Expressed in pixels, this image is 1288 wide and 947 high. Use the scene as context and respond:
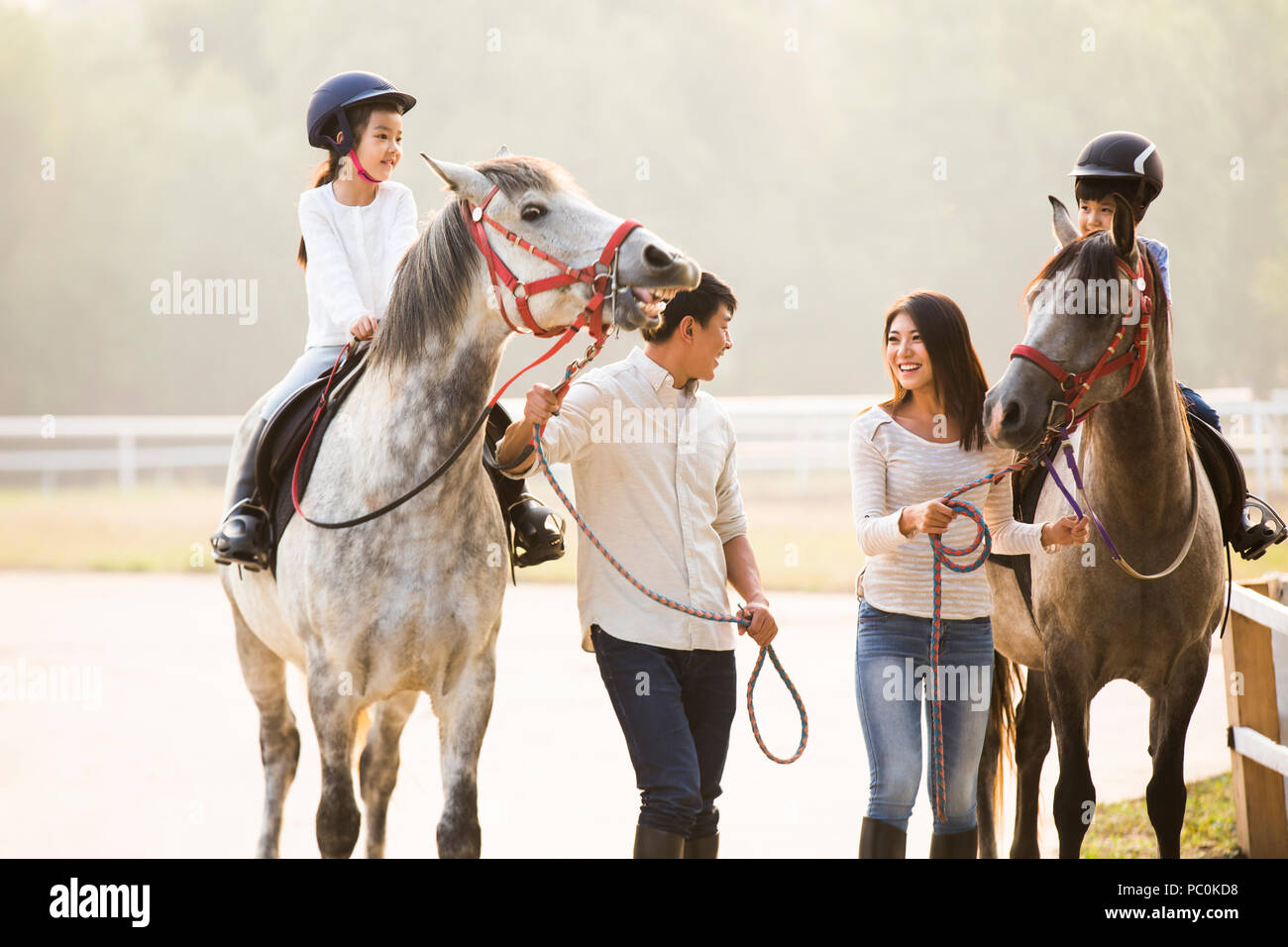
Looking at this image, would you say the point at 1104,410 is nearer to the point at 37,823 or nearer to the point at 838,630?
the point at 37,823

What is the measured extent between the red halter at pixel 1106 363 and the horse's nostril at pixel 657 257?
0.92 meters

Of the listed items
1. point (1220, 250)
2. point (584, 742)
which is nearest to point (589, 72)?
point (1220, 250)

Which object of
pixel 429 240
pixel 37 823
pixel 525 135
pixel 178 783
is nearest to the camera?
pixel 429 240

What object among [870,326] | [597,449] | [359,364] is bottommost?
[597,449]

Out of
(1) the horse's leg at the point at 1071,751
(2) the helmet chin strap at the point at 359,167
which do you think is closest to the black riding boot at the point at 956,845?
(1) the horse's leg at the point at 1071,751

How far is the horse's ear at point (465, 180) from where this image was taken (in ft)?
9.03

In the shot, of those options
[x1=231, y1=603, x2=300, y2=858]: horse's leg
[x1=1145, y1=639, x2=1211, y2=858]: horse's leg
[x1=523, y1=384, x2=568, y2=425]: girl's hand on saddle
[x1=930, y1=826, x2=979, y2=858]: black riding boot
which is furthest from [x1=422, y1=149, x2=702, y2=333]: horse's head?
[x1=1145, y1=639, x2=1211, y2=858]: horse's leg

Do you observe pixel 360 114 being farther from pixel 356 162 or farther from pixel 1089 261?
pixel 1089 261

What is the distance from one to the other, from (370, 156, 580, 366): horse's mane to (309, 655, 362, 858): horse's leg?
83 centimetres

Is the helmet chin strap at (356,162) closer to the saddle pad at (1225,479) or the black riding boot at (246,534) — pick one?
the black riding boot at (246,534)

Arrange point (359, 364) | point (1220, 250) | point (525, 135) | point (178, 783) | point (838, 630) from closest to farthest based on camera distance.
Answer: point (359, 364) → point (178, 783) → point (838, 630) → point (1220, 250) → point (525, 135)

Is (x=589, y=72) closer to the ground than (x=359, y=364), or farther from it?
farther from it

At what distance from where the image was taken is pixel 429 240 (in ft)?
9.48

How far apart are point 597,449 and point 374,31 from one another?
Answer: 105 ft
